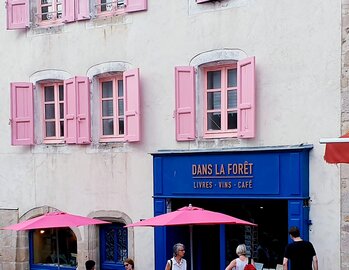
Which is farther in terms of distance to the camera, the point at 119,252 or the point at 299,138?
the point at 119,252

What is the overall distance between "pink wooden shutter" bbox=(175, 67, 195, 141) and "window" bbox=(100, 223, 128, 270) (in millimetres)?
2444

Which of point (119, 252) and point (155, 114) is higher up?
point (155, 114)

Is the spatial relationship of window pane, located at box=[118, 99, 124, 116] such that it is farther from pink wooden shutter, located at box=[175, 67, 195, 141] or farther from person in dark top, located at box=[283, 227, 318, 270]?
person in dark top, located at box=[283, 227, 318, 270]

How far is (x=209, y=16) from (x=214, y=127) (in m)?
1.96

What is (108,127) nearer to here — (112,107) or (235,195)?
(112,107)

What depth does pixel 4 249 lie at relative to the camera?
15.4m

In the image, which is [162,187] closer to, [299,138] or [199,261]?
[199,261]

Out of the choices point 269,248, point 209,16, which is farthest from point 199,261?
point 209,16

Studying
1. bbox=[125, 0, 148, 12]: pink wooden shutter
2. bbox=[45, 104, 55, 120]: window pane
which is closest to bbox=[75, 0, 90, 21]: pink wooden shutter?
bbox=[125, 0, 148, 12]: pink wooden shutter

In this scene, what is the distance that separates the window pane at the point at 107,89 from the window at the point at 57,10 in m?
1.34

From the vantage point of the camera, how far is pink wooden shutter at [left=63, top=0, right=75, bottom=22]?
14.2 meters

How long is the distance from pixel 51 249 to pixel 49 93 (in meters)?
3.33

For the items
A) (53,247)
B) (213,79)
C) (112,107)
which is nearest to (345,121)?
(213,79)

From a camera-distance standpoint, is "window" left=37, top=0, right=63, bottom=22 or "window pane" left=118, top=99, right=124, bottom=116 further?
"window" left=37, top=0, right=63, bottom=22
